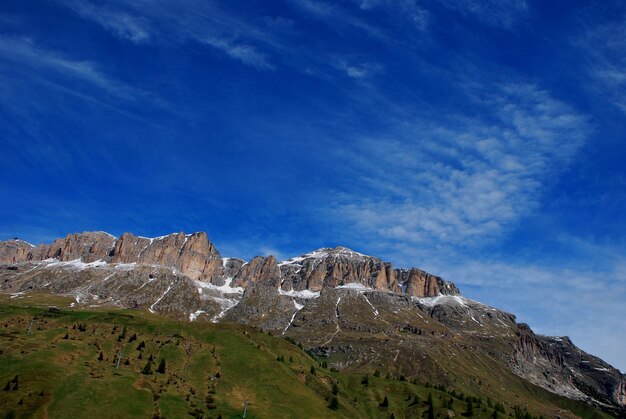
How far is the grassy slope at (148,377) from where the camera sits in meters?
108

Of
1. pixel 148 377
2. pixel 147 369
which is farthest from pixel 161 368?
pixel 148 377

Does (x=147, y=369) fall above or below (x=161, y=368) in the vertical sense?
below

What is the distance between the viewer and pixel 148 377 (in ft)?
438


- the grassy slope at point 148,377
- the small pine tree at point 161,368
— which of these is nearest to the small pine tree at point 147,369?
the grassy slope at point 148,377

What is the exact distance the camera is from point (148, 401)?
117 meters

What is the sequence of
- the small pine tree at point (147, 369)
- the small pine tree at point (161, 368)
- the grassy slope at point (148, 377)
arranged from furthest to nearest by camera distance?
the small pine tree at point (161, 368) → the small pine tree at point (147, 369) → the grassy slope at point (148, 377)

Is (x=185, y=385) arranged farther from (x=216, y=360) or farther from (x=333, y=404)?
(x=333, y=404)

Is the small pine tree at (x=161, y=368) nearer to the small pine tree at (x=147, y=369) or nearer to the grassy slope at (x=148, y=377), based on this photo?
the grassy slope at (x=148, y=377)

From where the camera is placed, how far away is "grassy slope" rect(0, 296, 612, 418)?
108 m

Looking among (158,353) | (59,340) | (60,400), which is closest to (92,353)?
(59,340)

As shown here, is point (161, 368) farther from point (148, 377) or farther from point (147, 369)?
point (148, 377)

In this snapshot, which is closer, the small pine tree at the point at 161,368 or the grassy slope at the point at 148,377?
the grassy slope at the point at 148,377

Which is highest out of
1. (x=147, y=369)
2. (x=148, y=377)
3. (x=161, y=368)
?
(x=161, y=368)

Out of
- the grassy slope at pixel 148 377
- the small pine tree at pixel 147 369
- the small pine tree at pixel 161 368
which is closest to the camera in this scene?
the grassy slope at pixel 148 377
